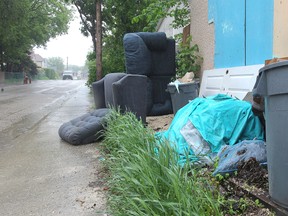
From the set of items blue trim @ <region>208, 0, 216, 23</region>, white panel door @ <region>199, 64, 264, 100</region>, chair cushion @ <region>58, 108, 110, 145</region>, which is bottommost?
chair cushion @ <region>58, 108, 110, 145</region>

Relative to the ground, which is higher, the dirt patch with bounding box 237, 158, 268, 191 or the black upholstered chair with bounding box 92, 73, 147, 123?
the black upholstered chair with bounding box 92, 73, 147, 123

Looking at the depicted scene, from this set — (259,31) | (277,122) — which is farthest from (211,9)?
(277,122)

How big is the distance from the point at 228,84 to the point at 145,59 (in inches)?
94.3

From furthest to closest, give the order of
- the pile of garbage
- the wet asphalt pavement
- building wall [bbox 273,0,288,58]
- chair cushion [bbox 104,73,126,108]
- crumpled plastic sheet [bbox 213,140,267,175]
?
chair cushion [bbox 104,73,126,108] < building wall [bbox 273,0,288,58] < the pile of garbage < the wet asphalt pavement < crumpled plastic sheet [bbox 213,140,267,175]

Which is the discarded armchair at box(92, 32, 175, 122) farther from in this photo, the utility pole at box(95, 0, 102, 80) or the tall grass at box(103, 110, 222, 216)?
the utility pole at box(95, 0, 102, 80)

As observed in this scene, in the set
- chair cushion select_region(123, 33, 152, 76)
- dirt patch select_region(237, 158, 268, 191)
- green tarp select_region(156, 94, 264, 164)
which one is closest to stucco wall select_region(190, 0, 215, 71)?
chair cushion select_region(123, 33, 152, 76)

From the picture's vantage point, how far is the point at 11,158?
516cm

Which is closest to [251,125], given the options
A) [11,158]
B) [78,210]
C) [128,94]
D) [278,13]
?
[278,13]

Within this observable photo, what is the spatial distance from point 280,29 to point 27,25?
1162 inches

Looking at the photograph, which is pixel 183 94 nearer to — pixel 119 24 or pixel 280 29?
pixel 280 29

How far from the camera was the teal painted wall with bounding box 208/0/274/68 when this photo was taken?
5113mm

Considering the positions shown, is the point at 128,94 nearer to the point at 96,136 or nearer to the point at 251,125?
the point at 96,136

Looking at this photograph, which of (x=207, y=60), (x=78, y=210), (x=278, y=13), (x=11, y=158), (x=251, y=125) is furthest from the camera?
(x=207, y=60)

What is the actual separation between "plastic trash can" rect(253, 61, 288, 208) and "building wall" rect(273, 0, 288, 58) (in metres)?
2.48
